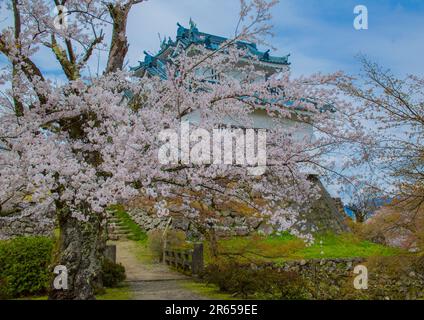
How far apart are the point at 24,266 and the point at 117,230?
9766 mm

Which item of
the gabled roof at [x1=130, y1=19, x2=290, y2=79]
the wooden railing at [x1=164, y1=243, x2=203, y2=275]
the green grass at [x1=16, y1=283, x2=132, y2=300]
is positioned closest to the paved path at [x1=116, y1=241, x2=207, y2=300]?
the green grass at [x1=16, y1=283, x2=132, y2=300]

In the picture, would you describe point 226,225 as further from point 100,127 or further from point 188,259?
point 100,127

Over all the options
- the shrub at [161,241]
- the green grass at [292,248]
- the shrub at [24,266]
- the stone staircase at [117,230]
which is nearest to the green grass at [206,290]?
the green grass at [292,248]

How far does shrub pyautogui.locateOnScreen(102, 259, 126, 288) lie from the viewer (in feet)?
31.5

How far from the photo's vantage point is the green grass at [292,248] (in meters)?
11.5

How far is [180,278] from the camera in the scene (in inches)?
427

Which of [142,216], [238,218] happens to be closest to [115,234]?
[142,216]

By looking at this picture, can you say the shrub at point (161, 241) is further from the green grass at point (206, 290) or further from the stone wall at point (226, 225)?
the green grass at point (206, 290)

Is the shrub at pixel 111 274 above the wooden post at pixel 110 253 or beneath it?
beneath

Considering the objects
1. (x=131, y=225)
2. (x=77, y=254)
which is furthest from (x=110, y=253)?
(x=131, y=225)

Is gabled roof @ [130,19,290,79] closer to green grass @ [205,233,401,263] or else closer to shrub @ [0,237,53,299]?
green grass @ [205,233,401,263]

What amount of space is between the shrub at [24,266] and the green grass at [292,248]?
4331 millimetres
